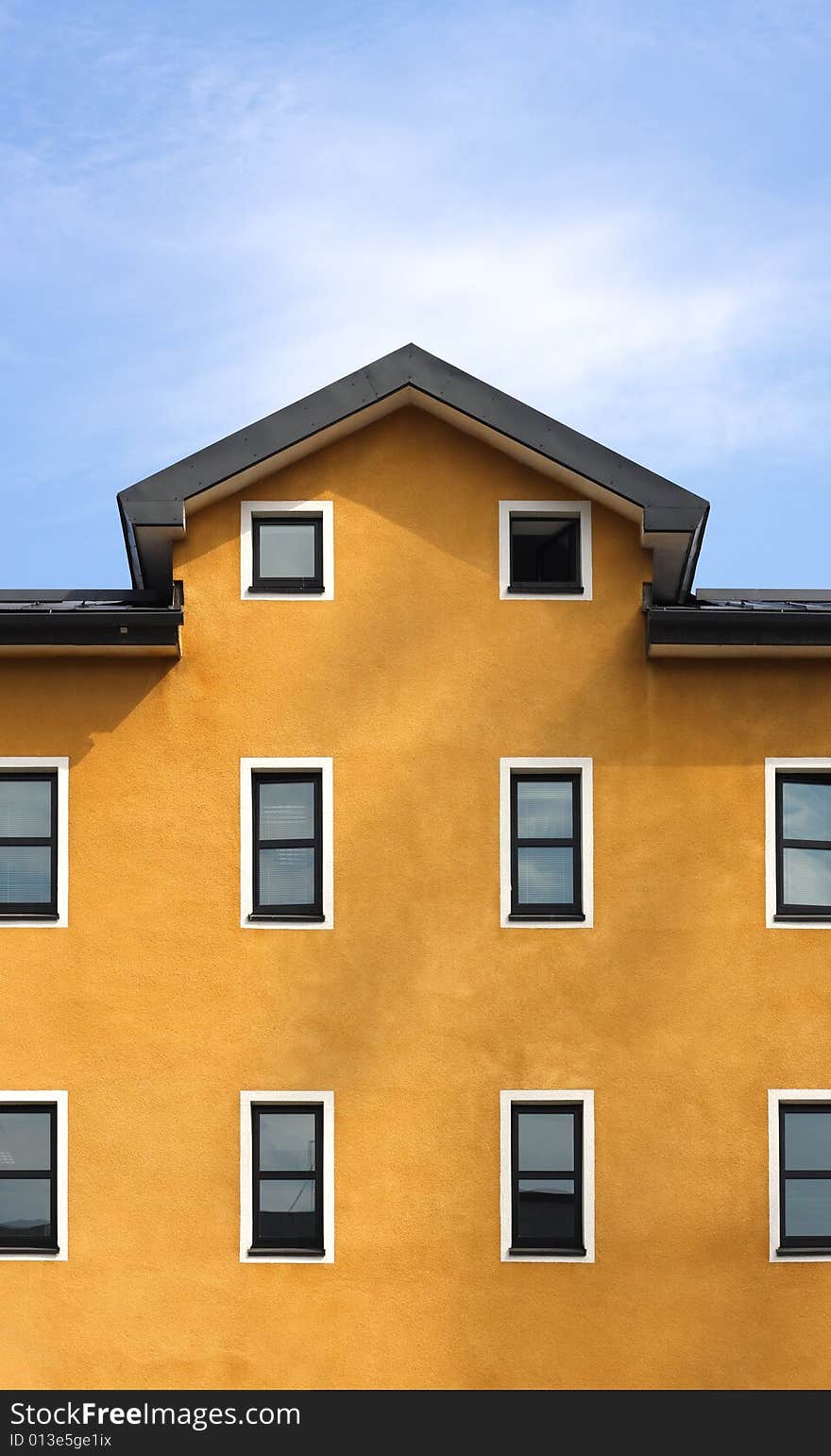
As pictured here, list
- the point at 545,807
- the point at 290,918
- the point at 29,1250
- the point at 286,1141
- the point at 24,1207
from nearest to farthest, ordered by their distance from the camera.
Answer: the point at 29,1250
the point at 24,1207
the point at 286,1141
the point at 290,918
the point at 545,807

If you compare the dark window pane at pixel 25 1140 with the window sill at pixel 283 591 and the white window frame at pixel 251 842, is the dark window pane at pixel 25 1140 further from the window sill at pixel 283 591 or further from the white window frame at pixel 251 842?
the window sill at pixel 283 591

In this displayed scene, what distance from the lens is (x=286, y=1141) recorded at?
14.4m

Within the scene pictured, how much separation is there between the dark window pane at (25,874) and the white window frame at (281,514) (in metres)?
3.25

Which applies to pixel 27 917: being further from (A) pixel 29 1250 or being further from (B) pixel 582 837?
(B) pixel 582 837

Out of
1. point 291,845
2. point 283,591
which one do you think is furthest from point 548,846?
point 283,591

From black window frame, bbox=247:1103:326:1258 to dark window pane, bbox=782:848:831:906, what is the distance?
5074mm

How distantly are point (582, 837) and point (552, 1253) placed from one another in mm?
3941

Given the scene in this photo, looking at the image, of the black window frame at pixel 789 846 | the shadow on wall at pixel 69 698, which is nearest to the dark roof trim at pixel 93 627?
the shadow on wall at pixel 69 698

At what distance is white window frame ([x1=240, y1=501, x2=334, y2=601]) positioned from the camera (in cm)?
1497

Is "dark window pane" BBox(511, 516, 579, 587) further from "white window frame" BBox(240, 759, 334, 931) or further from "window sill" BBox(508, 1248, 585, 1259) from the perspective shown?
"window sill" BBox(508, 1248, 585, 1259)

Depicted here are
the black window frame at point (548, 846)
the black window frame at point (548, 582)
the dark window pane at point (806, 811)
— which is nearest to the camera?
the black window frame at point (548, 846)

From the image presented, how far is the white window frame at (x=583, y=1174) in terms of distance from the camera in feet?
46.5

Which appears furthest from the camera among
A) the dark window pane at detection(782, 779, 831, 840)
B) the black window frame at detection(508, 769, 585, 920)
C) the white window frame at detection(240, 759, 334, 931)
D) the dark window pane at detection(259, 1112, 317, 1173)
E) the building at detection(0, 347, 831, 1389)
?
the dark window pane at detection(782, 779, 831, 840)

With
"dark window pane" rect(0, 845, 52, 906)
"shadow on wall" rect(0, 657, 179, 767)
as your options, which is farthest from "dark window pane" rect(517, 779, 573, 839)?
"dark window pane" rect(0, 845, 52, 906)
